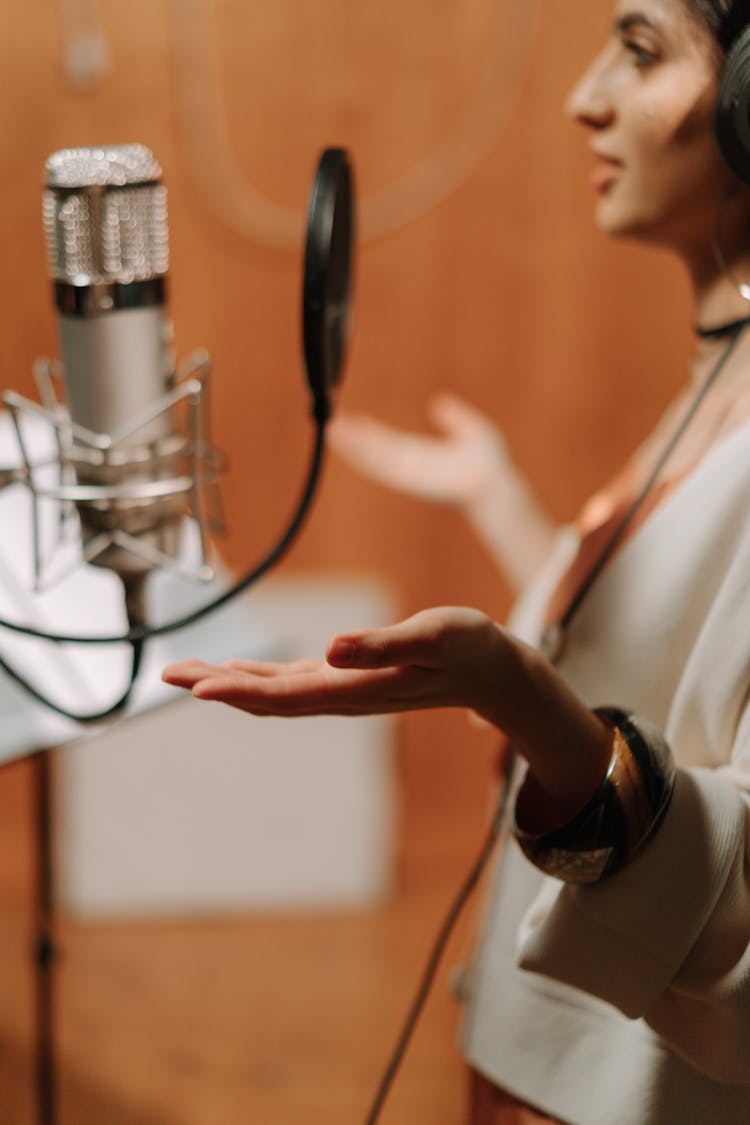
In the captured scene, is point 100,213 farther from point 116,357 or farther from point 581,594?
point 581,594

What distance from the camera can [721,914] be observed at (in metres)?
0.59

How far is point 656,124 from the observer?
0.72m

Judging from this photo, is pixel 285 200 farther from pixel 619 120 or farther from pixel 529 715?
pixel 529 715

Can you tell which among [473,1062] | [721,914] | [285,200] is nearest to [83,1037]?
[473,1062]

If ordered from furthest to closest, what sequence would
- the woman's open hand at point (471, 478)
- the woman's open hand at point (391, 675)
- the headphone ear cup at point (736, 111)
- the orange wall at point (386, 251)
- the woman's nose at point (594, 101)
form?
1. the orange wall at point (386, 251)
2. the woman's open hand at point (471, 478)
3. the woman's nose at point (594, 101)
4. the headphone ear cup at point (736, 111)
5. the woman's open hand at point (391, 675)

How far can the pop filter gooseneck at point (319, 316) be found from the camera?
0.65 metres

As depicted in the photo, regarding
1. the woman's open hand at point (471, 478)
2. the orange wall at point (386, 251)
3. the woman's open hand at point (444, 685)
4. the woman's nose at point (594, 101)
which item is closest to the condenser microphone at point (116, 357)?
the woman's open hand at point (444, 685)

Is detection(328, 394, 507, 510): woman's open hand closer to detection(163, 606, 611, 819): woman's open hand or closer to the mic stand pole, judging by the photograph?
the mic stand pole

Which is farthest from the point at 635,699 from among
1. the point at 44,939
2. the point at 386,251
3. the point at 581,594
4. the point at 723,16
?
the point at 386,251

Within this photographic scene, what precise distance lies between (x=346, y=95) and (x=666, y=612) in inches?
56.4

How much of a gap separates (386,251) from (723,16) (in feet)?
4.30

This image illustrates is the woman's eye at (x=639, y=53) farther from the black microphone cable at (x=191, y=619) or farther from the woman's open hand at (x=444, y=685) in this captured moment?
the woman's open hand at (x=444, y=685)

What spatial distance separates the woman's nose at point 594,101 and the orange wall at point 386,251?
1.20m

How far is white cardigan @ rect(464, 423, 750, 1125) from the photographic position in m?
0.59
